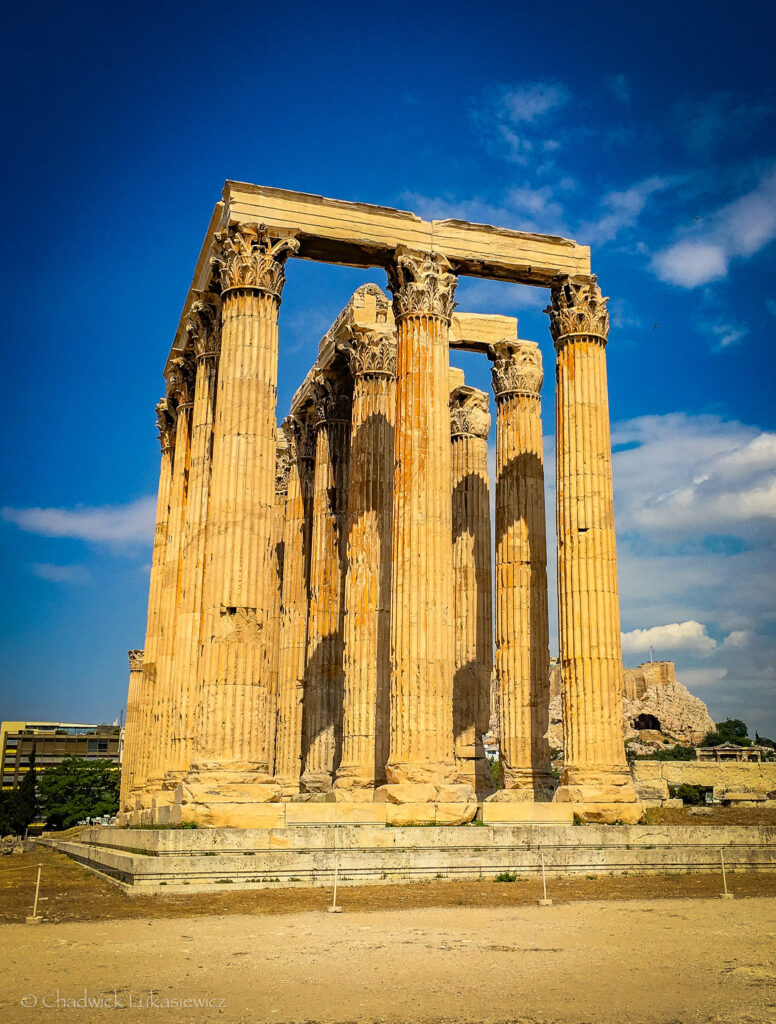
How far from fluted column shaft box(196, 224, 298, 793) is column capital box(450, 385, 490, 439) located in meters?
14.7

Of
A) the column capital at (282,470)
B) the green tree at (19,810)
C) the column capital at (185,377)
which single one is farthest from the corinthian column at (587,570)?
the green tree at (19,810)

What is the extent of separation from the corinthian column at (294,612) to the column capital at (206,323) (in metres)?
9.01

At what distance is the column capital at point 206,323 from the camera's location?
32031 millimetres

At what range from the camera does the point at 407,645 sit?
26250 mm

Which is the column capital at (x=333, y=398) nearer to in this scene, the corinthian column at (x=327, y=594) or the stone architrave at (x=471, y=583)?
the corinthian column at (x=327, y=594)

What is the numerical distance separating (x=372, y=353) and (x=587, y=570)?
37.1ft

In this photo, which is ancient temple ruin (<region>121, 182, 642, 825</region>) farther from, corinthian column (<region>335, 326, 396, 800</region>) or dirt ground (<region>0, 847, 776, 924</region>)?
dirt ground (<region>0, 847, 776, 924</region>)

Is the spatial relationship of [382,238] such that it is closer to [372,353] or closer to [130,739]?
[372,353]

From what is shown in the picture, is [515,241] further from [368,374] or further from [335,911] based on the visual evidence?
[335,911]

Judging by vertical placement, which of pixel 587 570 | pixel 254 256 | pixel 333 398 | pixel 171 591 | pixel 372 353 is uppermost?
pixel 372 353

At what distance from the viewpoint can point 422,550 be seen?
26781 millimetres

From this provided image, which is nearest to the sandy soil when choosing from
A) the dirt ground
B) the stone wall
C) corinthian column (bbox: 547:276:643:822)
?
the dirt ground

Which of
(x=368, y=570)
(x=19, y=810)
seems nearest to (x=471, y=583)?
(x=368, y=570)

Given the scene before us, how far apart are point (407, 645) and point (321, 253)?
1169 cm
